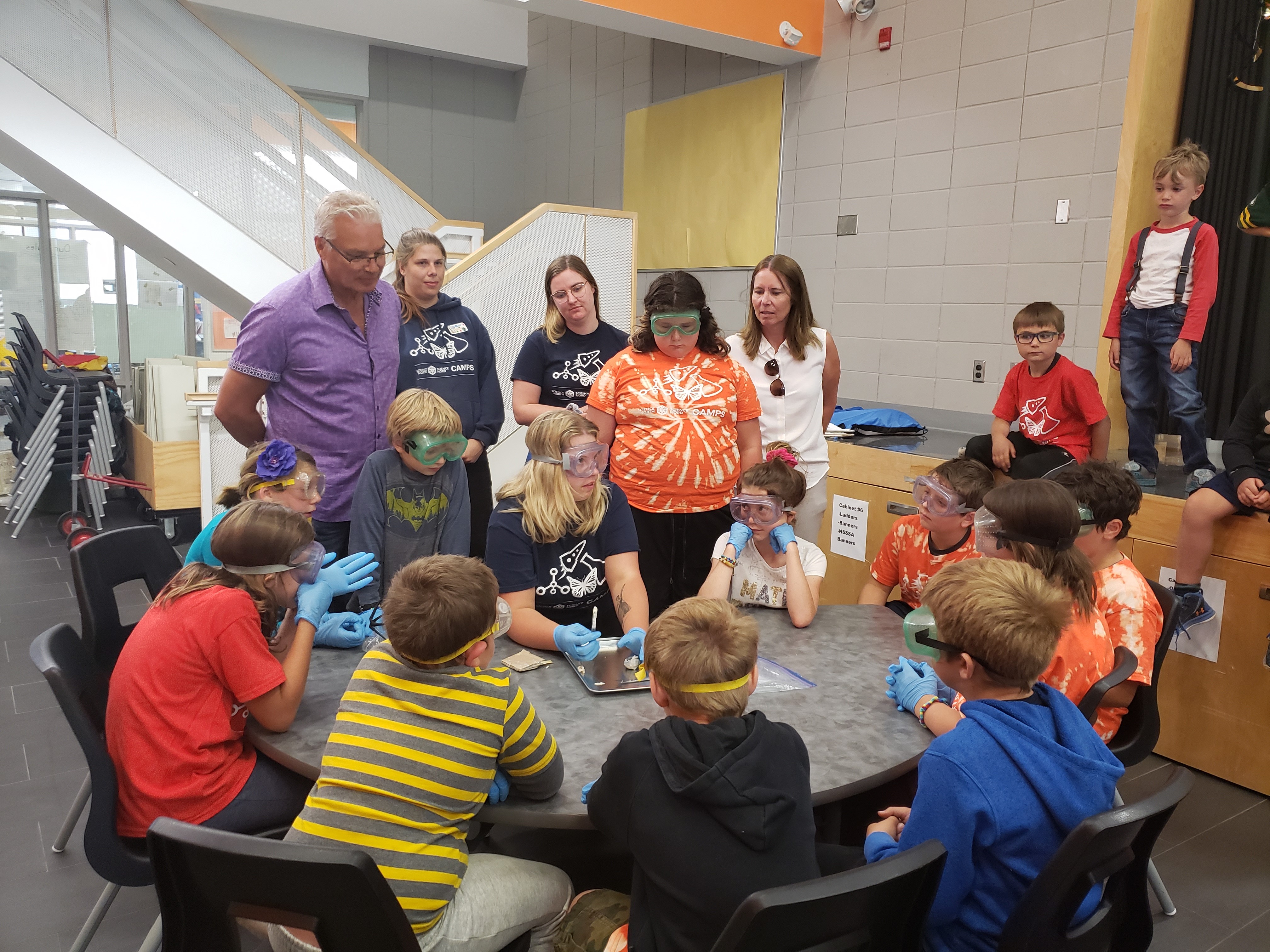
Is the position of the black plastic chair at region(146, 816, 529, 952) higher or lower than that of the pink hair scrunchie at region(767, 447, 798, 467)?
lower

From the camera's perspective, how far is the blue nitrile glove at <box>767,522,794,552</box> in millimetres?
2475

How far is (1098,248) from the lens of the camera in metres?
4.43

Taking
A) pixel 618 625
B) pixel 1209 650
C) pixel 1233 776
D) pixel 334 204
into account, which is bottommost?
pixel 1233 776

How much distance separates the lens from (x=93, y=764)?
1635mm

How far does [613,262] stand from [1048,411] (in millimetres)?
2974

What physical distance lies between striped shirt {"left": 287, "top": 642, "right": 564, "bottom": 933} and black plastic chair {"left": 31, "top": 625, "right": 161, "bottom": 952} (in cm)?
49

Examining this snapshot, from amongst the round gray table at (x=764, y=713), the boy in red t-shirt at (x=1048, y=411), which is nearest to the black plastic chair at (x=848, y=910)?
the round gray table at (x=764, y=713)

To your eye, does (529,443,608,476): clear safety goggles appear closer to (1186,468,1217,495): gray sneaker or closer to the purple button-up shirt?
the purple button-up shirt

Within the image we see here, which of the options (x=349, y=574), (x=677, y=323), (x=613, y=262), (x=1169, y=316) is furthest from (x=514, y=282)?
(x=349, y=574)

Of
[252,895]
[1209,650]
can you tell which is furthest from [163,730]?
[1209,650]

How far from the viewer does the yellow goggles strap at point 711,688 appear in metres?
1.36

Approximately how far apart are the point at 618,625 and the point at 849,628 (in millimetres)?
634

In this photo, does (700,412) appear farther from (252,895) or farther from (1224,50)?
(1224,50)

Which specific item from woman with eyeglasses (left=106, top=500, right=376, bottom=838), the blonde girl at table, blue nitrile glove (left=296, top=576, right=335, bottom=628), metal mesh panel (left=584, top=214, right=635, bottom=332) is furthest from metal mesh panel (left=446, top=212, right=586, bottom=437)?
woman with eyeglasses (left=106, top=500, right=376, bottom=838)
